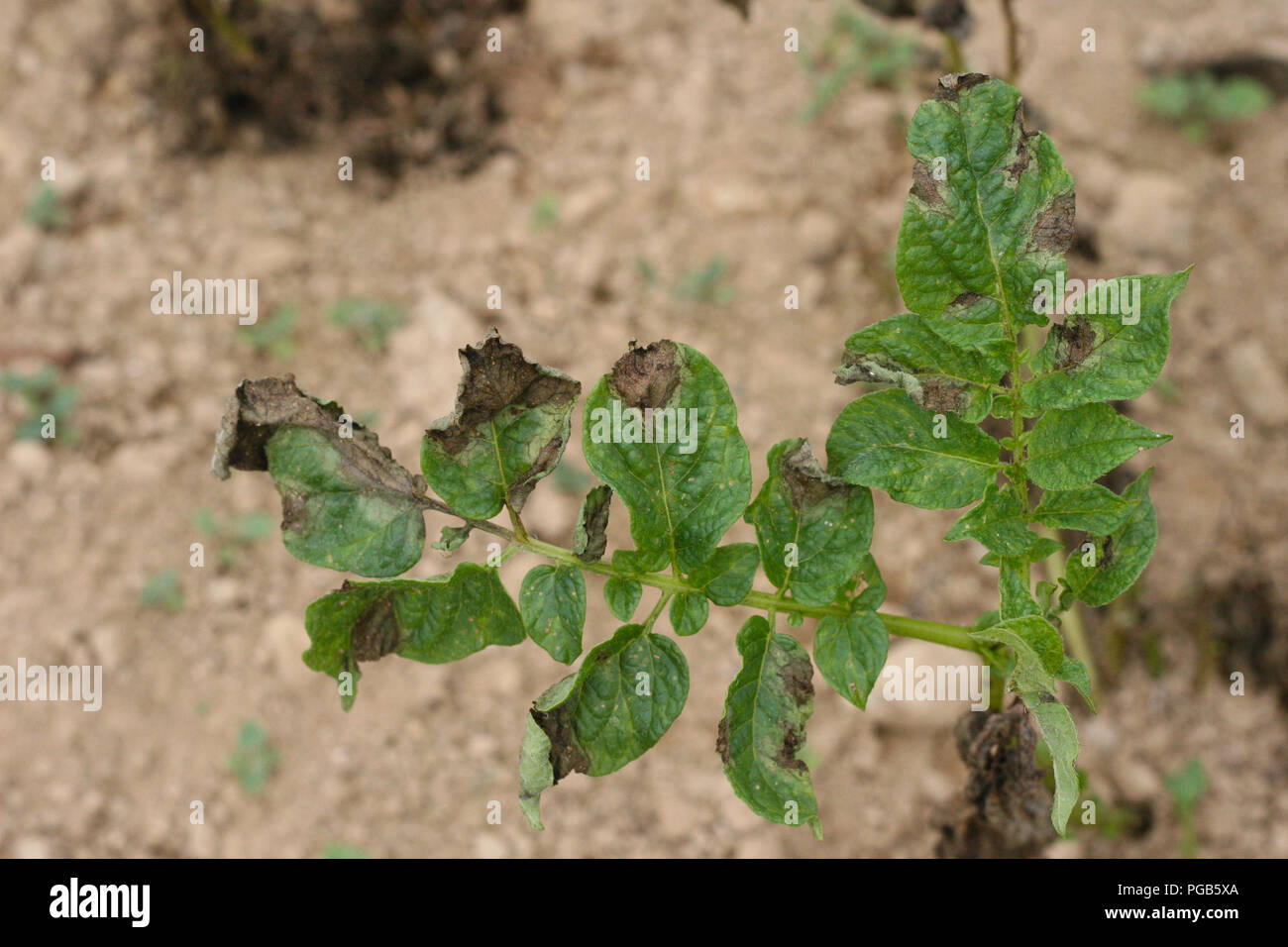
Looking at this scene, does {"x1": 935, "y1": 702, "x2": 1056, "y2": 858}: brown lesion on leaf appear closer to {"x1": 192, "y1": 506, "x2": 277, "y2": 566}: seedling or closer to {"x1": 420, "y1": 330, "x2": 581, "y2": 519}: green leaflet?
{"x1": 420, "y1": 330, "x2": 581, "y2": 519}: green leaflet

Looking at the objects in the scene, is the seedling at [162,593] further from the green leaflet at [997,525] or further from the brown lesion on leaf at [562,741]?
the green leaflet at [997,525]

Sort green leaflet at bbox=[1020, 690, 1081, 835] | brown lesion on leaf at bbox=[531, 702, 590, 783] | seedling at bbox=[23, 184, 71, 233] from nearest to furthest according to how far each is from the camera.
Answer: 1. green leaflet at bbox=[1020, 690, 1081, 835]
2. brown lesion on leaf at bbox=[531, 702, 590, 783]
3. seedling at bbox=[23, 184, 71, 233]

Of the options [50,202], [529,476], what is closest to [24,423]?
[50,202]

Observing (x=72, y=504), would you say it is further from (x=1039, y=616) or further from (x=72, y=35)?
(x=1039, y=616)

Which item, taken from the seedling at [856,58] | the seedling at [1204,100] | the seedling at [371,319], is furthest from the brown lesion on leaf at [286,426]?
the seedling at [1204,100]

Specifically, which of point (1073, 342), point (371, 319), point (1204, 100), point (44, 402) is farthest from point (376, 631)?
point (1204, 100)

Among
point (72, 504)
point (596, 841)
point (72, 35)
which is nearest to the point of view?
point (596, 841)

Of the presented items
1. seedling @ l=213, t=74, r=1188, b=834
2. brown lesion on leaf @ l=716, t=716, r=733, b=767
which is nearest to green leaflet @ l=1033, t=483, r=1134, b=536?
seedling @ l=213, t=74, r=1188, b=834
